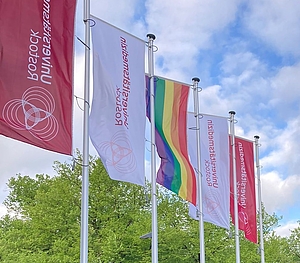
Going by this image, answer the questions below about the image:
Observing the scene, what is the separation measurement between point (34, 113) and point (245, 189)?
11.2 m

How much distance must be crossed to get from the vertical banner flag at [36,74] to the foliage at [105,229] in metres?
12.1

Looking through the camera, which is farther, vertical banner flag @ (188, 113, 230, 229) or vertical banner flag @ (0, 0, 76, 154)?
vertical banner flag @ (188, 113, 230, 229)

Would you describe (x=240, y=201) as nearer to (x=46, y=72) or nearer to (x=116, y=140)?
(x=116, y=140)

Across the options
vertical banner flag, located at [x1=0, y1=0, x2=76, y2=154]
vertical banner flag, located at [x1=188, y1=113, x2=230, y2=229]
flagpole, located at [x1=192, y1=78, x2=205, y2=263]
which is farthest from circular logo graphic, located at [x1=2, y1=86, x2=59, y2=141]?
vertical banner flag, located at [x1=188, y1=113, x2=230, y2=229]

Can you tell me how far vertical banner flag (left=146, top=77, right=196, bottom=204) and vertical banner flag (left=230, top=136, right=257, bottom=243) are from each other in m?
3.90

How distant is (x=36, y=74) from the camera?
870 centimetres

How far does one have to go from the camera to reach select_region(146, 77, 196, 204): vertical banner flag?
1351cm

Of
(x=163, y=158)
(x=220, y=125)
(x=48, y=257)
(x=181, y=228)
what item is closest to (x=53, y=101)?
(x=163, y=158)

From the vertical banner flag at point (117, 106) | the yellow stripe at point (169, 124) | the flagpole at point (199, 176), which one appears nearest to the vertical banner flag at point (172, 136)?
the yellow stripe at point (169, 124)

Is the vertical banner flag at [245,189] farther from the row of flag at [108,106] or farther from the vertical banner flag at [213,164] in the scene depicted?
the vertical banner flag at [213,164]

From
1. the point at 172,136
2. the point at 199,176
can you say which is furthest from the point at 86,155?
the point at 199,176

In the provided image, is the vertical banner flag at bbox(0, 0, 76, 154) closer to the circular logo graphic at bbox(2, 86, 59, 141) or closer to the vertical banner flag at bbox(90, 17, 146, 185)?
the circular logo graphic at bbox(2, 86, 59, 141)

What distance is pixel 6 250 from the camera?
2119cm

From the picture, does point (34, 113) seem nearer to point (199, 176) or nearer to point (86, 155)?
point (86, 155)
